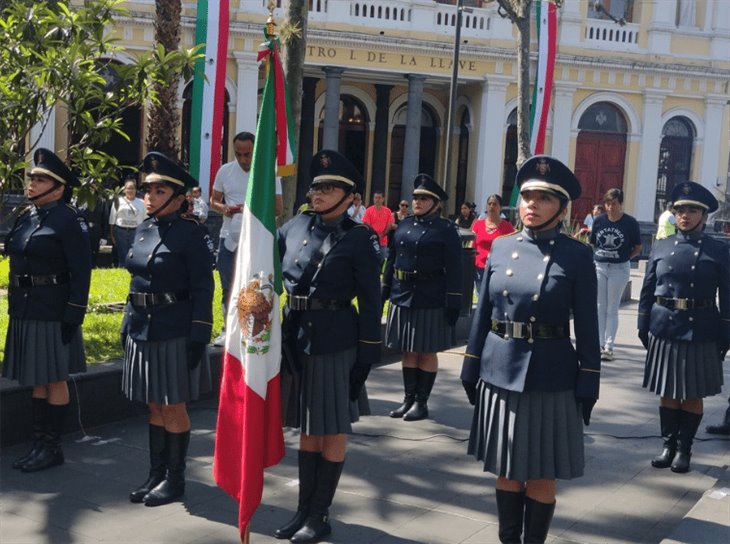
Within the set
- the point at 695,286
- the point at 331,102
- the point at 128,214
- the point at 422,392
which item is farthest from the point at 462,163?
the point at 695,286

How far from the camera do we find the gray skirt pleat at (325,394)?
5215mm

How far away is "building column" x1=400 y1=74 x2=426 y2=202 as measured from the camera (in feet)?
83.7

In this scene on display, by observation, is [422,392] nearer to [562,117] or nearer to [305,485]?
[305,485]

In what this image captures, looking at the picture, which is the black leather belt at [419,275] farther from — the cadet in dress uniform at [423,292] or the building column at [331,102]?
the building column at [331,102]

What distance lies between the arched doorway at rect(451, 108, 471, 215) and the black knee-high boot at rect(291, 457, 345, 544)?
22.7m

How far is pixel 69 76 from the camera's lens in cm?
617

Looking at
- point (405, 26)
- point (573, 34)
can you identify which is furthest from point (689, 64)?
point (405, 26)

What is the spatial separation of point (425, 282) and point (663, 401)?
220 centimetres

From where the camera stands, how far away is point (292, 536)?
5.17m

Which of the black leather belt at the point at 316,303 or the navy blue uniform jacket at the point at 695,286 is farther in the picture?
the navy blue uniform jacket at the point at 695,286

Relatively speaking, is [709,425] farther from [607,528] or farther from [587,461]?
[607,528]

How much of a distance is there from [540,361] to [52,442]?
137 inches

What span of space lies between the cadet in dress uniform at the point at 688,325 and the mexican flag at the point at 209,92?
316 inches

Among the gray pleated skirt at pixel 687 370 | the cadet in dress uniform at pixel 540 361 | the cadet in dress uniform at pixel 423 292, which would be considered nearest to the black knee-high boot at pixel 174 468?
the cadet in dress uniform at pixel 540 361
